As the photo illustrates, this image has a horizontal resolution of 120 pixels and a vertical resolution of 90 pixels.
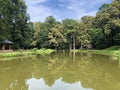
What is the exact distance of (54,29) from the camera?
207 ft

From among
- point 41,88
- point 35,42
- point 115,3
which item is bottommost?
point 41,88

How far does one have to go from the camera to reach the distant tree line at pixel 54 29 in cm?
4253

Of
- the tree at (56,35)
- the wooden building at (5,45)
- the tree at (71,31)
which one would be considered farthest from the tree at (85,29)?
the wooden building at (5,45)

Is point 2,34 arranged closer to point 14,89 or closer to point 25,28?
point 25,28

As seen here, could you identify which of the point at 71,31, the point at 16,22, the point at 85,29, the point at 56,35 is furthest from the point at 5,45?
the point at 85,29

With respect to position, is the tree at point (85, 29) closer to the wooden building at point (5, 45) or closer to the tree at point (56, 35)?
the tree at point (56, 35)

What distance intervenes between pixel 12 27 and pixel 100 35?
20940 millimetres

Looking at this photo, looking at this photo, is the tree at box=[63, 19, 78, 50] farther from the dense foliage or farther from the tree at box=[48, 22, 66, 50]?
the dense foliage

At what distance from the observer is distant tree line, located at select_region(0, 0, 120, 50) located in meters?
42.5

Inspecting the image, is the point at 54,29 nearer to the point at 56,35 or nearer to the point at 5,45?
the point at 56,35

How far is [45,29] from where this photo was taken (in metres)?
66.4

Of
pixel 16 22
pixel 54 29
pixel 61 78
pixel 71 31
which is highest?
pixel 16 22

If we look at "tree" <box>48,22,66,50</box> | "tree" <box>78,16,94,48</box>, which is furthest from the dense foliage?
"tree" <box>78,16,94,48</box>

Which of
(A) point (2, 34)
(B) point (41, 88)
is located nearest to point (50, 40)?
(A) point (2, 34)
